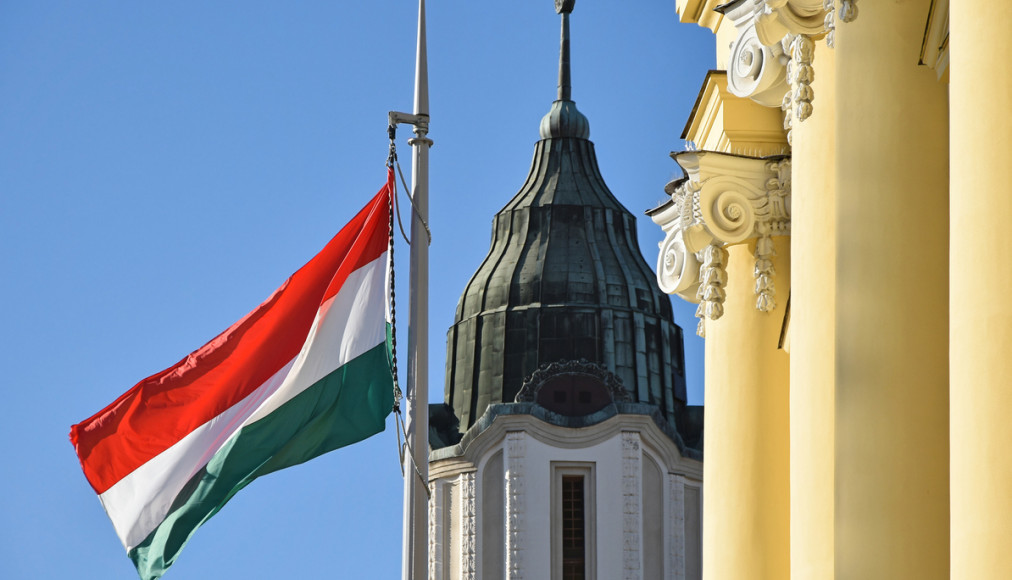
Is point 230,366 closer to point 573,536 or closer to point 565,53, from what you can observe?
point 573,536

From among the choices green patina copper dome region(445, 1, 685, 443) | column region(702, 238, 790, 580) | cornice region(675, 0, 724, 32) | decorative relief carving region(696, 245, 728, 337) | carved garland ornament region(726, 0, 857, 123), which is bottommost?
column region(702, 238, 790, 580)

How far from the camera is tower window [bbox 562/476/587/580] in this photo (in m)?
83.6

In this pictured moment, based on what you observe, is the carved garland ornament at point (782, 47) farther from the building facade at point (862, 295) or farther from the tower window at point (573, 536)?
the tower window at point (573, 536)

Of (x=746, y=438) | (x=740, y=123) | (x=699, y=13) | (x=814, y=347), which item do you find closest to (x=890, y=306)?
(x=814, y=347)

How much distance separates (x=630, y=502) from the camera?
83.6 metres

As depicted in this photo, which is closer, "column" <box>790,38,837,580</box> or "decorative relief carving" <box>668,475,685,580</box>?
"column" <box>790,38,837,580</box>

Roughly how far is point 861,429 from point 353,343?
6330 mm

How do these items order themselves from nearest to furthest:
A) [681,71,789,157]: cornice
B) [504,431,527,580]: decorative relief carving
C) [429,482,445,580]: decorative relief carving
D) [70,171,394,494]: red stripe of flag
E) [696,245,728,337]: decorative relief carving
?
[696,245,728,337]: decorative relief carving, [681,71,789,157]: cornice, [70,171,394,494]: red stripe of flag, [504,431,527,580]: decorative relief carving, [429,482,445,580]: decorative relief carving

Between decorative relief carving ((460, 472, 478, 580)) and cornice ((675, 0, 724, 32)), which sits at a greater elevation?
cornice ((675, 0, 724, 32))

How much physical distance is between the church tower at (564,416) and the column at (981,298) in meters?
73.2

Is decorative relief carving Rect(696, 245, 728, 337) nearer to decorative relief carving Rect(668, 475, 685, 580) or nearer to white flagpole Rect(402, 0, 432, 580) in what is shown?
white flagpole Rect(402, 0, 432, 580)

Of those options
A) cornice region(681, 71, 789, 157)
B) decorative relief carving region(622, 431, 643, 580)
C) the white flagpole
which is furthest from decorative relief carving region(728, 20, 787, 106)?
decorative relief carving region(622, 431, 643, 580)

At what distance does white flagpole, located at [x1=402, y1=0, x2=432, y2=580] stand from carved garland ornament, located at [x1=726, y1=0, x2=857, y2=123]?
301 centimetres

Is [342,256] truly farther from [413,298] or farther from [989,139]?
[989,139]
